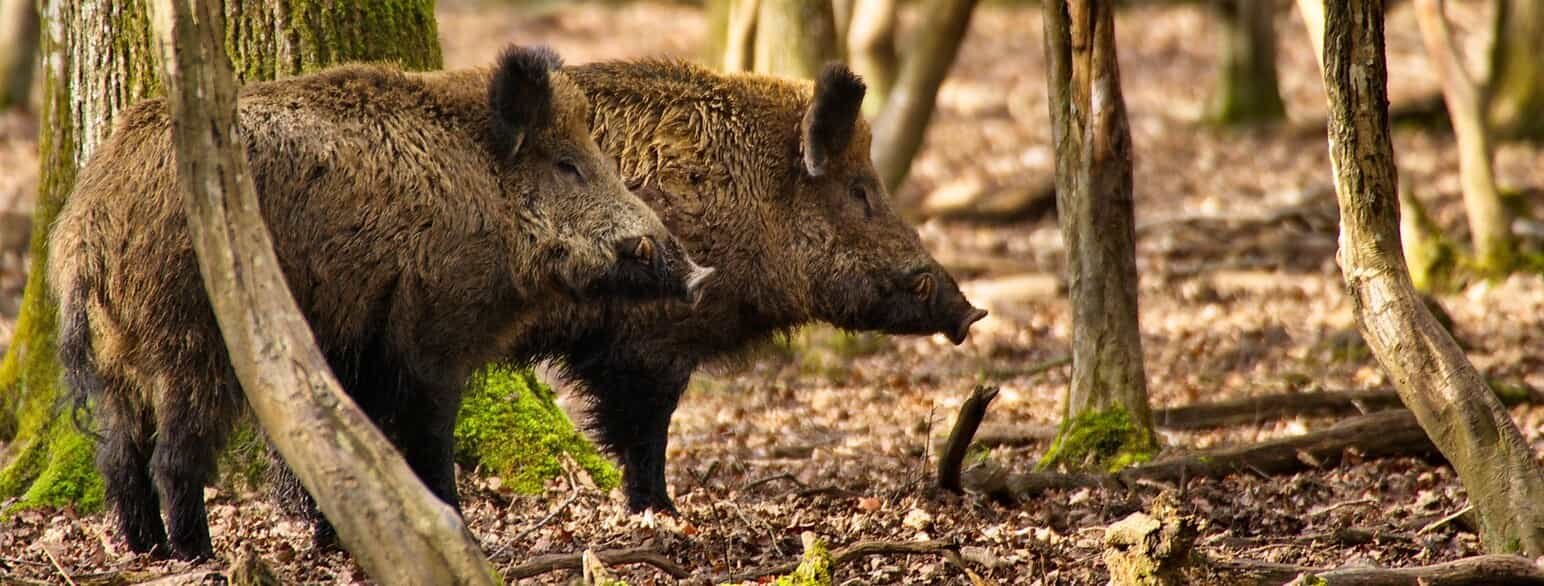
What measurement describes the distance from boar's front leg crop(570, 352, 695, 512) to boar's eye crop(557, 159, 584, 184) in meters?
1.23

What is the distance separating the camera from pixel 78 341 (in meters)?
5.31

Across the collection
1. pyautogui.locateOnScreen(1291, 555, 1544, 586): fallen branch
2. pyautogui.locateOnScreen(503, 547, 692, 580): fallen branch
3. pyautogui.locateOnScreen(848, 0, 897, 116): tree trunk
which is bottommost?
pyautogui.locateOnScreen(1291, 555, 1544, 586): fallen branch

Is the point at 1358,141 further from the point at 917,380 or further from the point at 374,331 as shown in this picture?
the point at 917,380

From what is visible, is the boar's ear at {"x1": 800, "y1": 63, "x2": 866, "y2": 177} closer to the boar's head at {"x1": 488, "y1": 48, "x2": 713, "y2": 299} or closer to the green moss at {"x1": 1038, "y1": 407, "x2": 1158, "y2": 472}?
the boar's head at {"x1": 488, "y1": 48, "x2": 713, "y2": 299}

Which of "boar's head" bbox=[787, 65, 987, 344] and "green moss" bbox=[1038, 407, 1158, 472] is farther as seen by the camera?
"boar's head" bbox=[787, 65, 987, 344]

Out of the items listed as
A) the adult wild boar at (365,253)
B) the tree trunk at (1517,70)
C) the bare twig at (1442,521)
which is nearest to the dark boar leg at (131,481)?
the adult wild boar at (365,253)

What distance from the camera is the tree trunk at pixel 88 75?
21.9 ft

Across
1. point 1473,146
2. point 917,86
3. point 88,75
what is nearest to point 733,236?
point 88,75

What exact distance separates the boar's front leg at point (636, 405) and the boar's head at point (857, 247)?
0.82m

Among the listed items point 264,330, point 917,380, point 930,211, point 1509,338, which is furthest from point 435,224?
point 930,211

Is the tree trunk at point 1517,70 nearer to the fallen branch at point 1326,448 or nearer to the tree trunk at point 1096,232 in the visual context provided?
the fallen branch at point 1326,448

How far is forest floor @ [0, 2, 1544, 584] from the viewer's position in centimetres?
573

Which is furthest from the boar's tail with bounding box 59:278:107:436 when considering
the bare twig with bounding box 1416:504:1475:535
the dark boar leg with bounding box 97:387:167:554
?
the bare twig with bounding box 1416:504:1475:535

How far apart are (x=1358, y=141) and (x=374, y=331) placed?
3.46 m
